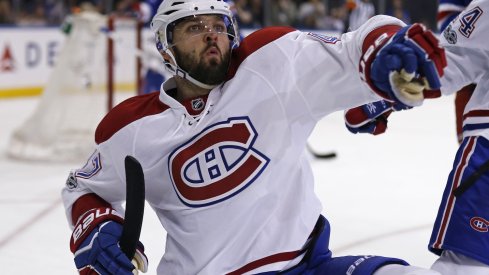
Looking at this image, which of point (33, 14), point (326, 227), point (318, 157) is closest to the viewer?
point (326, 227)

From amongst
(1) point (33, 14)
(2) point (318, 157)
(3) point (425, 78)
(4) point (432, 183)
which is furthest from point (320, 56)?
(1) point (33, 14)

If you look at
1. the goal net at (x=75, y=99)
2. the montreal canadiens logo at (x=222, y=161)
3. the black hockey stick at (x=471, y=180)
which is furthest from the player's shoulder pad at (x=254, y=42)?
the goal net at (x=75, y=99)

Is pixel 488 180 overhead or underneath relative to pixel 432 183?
overhead

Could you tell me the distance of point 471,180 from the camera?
79.3 inches

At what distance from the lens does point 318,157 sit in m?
5.04

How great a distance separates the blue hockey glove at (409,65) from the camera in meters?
1.37

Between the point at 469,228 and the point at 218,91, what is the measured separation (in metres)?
0.67

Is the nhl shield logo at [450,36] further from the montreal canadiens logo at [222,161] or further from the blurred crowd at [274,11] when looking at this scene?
the blurred crowd at [274,11]

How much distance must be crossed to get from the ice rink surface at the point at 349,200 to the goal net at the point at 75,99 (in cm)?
11

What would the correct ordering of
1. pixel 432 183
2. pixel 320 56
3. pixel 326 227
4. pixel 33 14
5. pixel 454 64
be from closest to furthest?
pixel 320 56, pixel 326 227, pixel 454 64, pixel 432 183, pixel 33 14

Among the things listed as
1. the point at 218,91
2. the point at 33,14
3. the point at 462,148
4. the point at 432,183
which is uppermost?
the point at 218,91

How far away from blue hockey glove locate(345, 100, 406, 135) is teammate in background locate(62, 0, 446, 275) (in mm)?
91

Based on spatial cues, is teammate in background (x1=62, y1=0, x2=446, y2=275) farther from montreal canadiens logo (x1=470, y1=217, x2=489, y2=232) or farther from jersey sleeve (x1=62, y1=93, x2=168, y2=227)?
montreal canadiens logo (x1=470, y1=217, x2=489, y2=232)

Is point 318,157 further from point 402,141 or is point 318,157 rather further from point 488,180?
point 488,180
